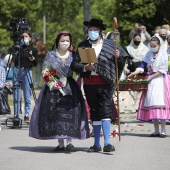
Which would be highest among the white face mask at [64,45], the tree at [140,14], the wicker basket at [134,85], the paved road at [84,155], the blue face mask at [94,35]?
the tree at [140,14]

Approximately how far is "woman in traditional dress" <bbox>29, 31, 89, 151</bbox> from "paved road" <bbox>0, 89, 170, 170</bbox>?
10.7 inches

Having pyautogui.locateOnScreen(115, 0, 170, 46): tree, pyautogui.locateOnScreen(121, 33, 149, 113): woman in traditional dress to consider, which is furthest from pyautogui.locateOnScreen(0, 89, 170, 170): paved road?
pyautogui.locateOnScreen(115, 0, 170, 46): tree

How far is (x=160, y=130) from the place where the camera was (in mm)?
15312

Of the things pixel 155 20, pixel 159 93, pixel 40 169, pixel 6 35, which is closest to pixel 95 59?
pixel 40 169

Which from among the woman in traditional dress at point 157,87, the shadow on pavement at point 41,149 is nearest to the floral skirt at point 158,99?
the woman in traditional dress at point 157,87

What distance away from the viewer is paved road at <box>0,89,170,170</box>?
10.6 meters

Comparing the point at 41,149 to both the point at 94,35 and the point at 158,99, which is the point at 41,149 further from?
the point at 158,99

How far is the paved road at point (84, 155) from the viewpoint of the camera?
10.6m

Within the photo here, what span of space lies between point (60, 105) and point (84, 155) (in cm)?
86

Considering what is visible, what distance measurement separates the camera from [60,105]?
12164 millimetres

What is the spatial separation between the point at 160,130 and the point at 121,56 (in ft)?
11.4

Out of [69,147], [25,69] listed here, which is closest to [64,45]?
[69,147]

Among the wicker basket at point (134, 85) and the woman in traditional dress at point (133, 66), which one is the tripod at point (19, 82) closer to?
the wicker basket at point (134, 85)

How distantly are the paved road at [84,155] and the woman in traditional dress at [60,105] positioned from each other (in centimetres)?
27
